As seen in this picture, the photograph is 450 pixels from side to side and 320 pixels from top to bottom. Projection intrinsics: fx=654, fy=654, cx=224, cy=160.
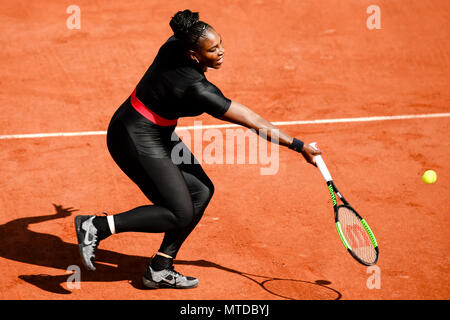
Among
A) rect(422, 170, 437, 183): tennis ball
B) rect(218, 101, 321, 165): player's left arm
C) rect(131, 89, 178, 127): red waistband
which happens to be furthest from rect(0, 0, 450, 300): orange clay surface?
rect(131, 89, 178, 127): red waistband

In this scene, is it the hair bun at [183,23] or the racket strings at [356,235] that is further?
the racket strings at [356,235]

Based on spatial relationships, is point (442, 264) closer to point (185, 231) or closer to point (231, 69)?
point (185, 231)

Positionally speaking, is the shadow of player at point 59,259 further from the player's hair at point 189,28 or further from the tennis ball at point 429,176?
the player's hair at point 189,28

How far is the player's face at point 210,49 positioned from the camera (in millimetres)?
5000

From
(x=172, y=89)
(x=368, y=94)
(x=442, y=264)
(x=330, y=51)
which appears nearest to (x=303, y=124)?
(x=368, y=94)

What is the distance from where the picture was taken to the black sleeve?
4.97 m

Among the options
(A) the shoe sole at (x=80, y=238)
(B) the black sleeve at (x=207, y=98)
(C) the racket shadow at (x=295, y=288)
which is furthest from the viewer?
(C) the racket shadow at (x=295, y=288)

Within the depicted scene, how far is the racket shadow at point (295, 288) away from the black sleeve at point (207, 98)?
1.70 metres

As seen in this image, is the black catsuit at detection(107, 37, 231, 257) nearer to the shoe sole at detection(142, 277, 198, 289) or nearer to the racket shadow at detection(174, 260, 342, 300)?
the shoe sole at detection(142, 277, 198, 289)

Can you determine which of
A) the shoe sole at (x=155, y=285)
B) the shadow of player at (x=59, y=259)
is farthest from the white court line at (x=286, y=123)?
the shoe sole at (x=155, y=285)

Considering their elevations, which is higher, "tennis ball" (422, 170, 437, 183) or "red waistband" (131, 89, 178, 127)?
"red waistband" (131, 89, 178, 127)

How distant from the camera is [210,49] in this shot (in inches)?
198

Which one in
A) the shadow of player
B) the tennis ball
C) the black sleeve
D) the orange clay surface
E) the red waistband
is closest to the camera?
the black sleeve

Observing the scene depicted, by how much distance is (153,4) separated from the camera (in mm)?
12539
